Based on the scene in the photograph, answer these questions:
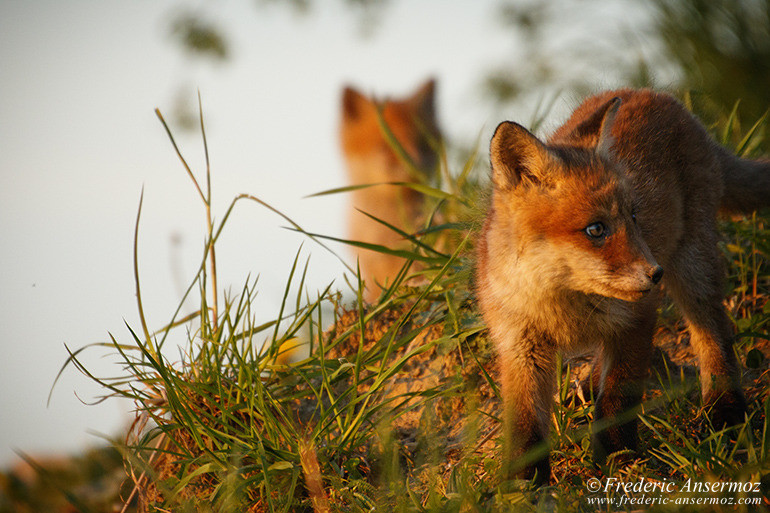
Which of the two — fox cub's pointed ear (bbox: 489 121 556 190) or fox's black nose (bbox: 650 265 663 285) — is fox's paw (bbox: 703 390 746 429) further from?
fox cub's pointed ear (bbox: 489 121 556 190)

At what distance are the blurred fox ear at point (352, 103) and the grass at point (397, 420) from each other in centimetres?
441

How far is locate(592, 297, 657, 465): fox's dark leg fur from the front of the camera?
127 inches

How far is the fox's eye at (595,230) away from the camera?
9.91ft

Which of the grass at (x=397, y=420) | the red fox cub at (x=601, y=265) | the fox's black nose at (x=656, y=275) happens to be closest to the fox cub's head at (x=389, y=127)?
the grass at (x=397, y=420)

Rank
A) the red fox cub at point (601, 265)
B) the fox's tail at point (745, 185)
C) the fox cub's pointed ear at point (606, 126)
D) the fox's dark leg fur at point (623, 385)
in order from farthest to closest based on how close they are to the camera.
Result: the fox's tail at point (745, 185)
the fox cub's pointed ear at point (606, 126)
the fox's dark leg fur at point (623, 385)
the red fox cub at point (601, 265)

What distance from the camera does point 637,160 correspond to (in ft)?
12.2

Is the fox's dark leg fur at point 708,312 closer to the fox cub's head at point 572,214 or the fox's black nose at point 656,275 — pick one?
the fox cub's head at point 572,214

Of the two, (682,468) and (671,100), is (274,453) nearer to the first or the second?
(682,468)

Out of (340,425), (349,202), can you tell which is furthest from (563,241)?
(349,202)

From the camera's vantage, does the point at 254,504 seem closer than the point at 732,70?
Yes

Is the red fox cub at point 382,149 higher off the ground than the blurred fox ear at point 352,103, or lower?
lower

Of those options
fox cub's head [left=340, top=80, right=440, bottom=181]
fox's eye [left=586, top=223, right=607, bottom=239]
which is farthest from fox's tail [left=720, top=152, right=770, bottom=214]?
fox cub's head [left=340, top=80, right=440, bottom=181]

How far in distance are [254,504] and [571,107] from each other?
128 inches

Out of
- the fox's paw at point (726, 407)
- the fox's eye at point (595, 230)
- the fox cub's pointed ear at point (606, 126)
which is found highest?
the fox cub's pointed ear at point (606, 126)
